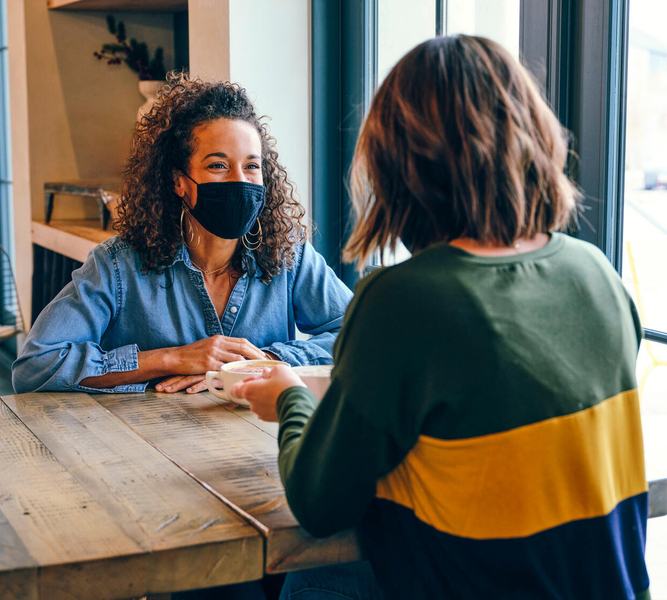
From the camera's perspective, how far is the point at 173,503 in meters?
0.91

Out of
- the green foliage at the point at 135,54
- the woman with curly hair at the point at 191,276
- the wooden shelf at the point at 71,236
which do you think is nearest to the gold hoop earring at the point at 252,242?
the woman with curly hair at the point at 191,276

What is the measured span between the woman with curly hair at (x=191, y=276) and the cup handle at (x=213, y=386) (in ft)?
0.26

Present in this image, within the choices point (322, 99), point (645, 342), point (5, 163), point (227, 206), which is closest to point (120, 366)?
point (227, 206)

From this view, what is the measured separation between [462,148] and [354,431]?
300 millimetres

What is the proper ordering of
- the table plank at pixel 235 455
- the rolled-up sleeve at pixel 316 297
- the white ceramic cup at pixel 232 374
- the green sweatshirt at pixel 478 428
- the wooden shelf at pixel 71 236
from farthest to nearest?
→ the wooden shelf at pixel 71 236 → the rolled-up sleeve at pixel 316 297 → the white ceramic cup at pixel 232 374 → the table plank at pixel 235 455 → the green sweatshirt at pixel 478 428

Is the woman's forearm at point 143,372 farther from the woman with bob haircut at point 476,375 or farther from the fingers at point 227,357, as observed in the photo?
the woman with bob haircut at point 476,375

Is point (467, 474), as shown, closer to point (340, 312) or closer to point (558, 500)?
point (558, 500)

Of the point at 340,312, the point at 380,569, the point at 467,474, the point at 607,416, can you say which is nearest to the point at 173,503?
the point at 380,569

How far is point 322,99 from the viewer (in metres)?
2.44

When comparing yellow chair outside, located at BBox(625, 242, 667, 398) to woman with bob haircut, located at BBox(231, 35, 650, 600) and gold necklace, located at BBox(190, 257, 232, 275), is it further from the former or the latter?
gold necklace, located at BBox(190, 257, 232, 275)

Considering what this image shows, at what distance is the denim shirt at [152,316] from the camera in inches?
56.1

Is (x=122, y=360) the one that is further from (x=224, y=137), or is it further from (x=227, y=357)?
(x=224, y=137)

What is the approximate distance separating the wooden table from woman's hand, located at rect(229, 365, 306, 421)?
3.5 inches

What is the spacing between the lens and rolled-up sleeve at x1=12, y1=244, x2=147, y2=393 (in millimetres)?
1410
